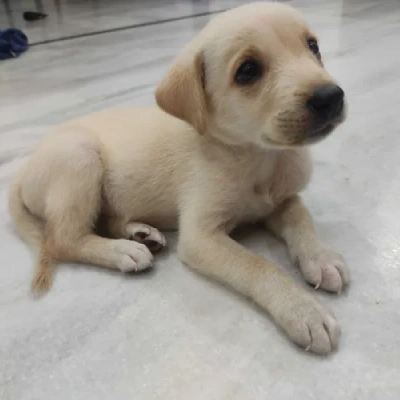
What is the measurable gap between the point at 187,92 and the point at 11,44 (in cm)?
360

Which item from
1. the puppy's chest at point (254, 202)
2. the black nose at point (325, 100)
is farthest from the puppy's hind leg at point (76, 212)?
the black nose at point (325, 100)

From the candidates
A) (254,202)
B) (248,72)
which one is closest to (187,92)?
(248,72)

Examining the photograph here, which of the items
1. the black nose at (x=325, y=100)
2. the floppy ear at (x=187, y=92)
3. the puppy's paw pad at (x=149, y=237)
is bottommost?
the puppy's paw pad at (x=149, y=237)

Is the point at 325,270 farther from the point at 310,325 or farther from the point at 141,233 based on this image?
the point at 141,233

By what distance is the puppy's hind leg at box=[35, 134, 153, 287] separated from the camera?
1.69m

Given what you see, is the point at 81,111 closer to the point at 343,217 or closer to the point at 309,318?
the point at 343,217

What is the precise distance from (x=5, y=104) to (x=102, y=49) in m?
1.68

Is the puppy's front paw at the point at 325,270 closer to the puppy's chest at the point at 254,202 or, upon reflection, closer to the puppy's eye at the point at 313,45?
the puppy's chest at the point at 254,202

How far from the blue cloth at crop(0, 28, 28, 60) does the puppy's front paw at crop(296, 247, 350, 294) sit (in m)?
3.84

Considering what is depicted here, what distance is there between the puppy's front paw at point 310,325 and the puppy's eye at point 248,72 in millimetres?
615

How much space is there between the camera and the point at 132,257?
1644mm

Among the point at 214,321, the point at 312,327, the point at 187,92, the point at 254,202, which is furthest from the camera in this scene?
the point at 254,202

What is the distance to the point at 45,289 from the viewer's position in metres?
1.61

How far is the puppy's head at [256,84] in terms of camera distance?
54.1 inches
